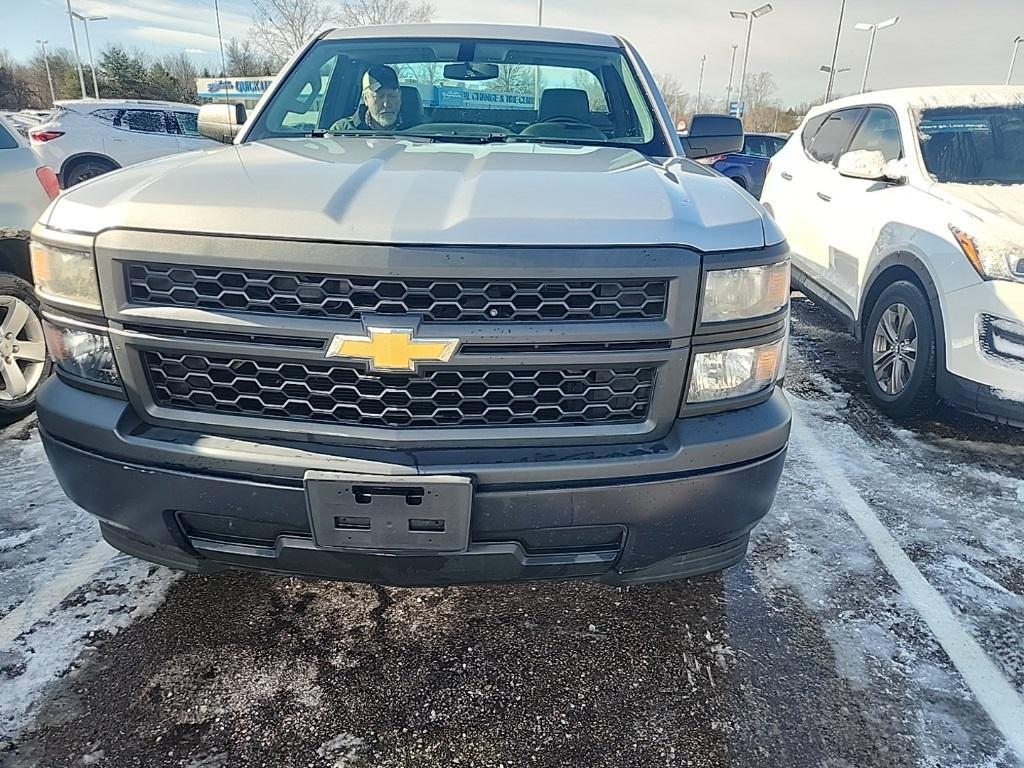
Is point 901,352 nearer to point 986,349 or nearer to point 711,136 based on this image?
point 986,349

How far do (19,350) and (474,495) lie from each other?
3273mm

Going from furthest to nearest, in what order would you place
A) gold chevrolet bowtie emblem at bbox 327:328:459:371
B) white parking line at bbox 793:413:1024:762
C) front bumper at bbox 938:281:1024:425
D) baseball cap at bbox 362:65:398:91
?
1. front bumper at bbox 938:281:1024:425
2. baseball cap at bbox 362:65:398:91
3. white parking line at bbox 793:413:1024:762
4. gold chevrolet bowtie emblem at bbox 327:328:459:371

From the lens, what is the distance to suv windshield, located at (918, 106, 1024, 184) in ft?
13.8

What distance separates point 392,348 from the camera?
5.22ft

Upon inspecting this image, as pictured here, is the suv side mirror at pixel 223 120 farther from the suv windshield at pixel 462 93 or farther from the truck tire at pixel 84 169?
the truck tire at pixel 84 169

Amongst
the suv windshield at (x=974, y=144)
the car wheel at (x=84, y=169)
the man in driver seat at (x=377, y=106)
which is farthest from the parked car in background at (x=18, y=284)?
the car wheel at (x=84, y=169)

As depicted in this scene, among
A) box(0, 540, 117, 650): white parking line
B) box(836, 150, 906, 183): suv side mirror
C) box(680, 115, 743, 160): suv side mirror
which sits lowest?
box(0, 540, 117, 650): white parking line

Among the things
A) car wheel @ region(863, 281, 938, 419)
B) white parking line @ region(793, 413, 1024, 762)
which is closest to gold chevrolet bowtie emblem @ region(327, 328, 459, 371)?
white parking line @ region(793, 413, 1024, 762)

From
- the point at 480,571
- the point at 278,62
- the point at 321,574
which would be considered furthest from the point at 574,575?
the point at 278,62

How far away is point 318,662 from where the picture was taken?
2.14m

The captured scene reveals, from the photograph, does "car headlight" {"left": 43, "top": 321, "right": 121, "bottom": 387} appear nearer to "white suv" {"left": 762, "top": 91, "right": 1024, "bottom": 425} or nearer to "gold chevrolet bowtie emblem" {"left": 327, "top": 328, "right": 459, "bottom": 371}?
"gold chevrolet bowtie emblem" {"left": 327, "top": 328, "right": 459, "bottom": 371}

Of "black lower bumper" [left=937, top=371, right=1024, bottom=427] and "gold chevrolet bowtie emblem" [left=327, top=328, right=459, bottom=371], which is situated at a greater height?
"gold chevrolet bowtie emblem" [left=327, top=328, right=459, bottom=371]

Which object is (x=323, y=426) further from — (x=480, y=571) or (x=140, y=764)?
(x=140, y=764)

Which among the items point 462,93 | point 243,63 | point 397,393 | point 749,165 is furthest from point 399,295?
point 243,63
